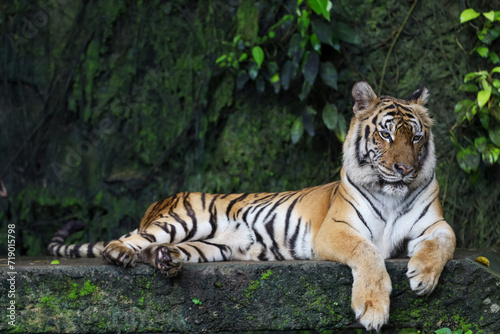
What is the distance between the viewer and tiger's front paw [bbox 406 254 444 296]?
2963 millimetres

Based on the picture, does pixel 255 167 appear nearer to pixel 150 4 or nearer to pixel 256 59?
pixel 256 59

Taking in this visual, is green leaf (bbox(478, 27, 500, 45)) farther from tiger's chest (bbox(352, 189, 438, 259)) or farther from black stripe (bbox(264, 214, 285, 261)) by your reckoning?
black stripe (bbox(264, 214, 285, 261))

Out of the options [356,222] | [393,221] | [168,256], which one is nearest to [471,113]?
[393,221]

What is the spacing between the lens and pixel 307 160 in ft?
18.1

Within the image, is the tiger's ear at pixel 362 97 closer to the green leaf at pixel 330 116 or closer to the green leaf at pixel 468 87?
the green leaf at pixel 330 116

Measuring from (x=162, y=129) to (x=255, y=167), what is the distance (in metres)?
1.05

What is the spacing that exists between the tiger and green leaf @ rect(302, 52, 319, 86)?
1294 mm

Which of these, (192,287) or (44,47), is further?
(44,47)

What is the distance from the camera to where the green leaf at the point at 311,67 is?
16.9 feet

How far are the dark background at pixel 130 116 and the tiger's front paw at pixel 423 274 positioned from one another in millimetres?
2519

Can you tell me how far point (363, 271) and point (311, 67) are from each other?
2641 mm

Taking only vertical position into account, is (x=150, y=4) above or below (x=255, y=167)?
above

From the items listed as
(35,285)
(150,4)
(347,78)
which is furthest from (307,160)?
(35,285)

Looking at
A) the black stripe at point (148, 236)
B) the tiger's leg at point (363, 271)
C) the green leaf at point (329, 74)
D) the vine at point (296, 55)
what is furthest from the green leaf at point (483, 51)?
the black stripe at point (148, 236)
